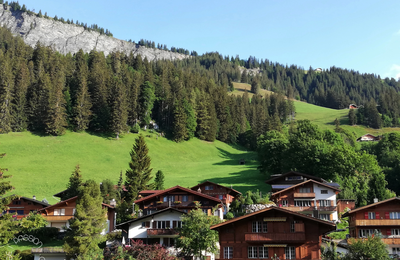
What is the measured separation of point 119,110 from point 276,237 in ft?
289

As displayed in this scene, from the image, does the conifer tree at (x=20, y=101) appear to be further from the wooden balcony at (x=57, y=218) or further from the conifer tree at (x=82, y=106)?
the wooden balcony at (x=57, y=218)

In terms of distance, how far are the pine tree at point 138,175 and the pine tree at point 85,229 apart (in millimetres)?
19712

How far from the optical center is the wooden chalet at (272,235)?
3106 centimetres

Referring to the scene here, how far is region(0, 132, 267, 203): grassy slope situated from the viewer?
249 feet

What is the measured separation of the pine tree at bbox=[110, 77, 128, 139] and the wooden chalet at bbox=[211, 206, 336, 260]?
81.7 m

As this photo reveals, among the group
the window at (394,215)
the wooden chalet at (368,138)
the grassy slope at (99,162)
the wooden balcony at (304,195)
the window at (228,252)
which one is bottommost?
the window at (228,252)

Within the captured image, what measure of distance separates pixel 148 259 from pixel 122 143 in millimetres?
74866

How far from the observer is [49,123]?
101438 mm

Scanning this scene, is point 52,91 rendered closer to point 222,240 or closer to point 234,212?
point 234,212

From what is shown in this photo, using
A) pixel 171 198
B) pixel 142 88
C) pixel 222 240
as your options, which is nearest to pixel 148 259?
pixel 222 240

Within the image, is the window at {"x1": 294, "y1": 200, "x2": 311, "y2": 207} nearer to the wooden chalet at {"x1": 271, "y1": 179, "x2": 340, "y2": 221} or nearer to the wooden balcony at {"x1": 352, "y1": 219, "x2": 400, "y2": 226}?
the wooden chalet at {"x1": 271, "y1": 179, "x2": 340, "y2": 221}

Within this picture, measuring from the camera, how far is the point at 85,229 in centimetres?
3878

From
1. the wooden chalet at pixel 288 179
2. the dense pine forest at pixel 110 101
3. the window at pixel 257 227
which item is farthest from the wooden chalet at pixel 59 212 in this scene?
the dense pine forest at pixel 110 101

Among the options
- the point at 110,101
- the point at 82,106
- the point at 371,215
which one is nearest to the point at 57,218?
the point at 371,215
